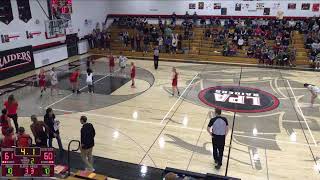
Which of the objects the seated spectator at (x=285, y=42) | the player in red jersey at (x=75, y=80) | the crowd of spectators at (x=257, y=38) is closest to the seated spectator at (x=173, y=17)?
the crowd of spectators at (x=257, y=38)

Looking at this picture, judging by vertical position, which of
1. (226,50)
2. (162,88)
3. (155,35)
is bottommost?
(162,88)

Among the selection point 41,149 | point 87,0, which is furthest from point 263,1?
point 41,149

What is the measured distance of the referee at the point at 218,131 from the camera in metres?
7.96

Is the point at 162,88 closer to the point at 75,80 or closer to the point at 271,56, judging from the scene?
the point at 75,80

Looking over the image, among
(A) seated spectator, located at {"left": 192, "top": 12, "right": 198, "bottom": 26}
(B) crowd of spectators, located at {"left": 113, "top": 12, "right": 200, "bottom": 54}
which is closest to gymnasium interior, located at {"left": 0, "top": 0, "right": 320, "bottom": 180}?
(A) seated spectator, located at {"left": 192, "top": 12, "right": 198, "bottom": 26}

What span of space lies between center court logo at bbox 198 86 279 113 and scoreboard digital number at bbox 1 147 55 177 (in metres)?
8.31

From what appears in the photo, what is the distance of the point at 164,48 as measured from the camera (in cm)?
2416

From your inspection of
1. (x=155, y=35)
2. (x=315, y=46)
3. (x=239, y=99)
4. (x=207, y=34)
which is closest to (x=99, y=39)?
(x=155, y=35)

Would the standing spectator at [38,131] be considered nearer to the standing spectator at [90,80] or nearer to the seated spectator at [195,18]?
the standing spectator at [90,80]

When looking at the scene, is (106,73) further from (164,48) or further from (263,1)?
(263,1)

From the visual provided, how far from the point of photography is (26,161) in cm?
642

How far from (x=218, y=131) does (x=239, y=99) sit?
6367mm

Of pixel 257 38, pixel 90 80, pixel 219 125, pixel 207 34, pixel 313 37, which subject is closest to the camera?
pixel 219 125

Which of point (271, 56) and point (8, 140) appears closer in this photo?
point (8, 140)
